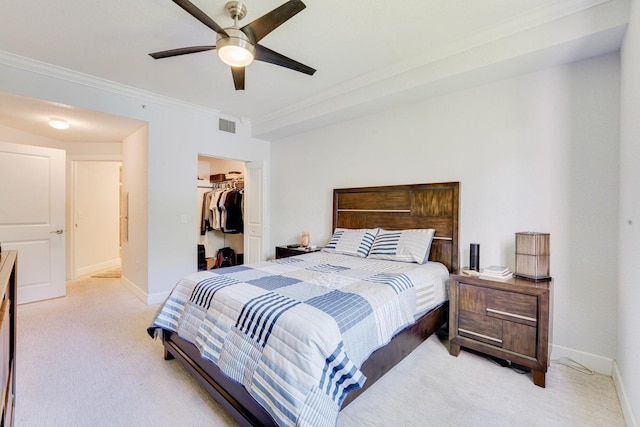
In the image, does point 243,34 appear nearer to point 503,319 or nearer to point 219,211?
point 503,319

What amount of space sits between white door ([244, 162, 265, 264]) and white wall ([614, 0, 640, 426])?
4092 millimetres

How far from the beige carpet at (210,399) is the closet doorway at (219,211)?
2.77 metres

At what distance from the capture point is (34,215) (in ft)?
12.2

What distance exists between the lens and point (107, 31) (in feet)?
7.63

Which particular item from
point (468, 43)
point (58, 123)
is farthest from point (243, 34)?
point (58, 123)

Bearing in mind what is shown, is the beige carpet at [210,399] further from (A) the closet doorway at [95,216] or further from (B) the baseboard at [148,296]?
(A) the closet doorway at [95,216]

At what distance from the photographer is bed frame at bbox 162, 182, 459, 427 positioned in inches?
63.0

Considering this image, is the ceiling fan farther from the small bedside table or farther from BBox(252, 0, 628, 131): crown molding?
the small bedside table

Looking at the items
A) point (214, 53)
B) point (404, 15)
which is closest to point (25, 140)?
point (214, 53)

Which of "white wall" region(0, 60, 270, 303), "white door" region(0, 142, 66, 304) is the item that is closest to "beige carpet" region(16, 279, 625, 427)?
"white wall" region(0, 60, 270, 303)

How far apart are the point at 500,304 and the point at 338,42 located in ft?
8.13

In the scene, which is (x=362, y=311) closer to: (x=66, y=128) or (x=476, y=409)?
(x=476, y=409)

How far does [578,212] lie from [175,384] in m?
3.27

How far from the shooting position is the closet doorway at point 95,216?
508 centimetres
